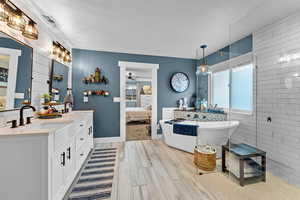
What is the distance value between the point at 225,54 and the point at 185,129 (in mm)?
2184

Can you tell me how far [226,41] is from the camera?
2.89 metres

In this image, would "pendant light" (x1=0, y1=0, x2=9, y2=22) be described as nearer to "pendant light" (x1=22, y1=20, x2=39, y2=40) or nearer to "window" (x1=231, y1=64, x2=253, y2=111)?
"pendant light" (x1=22, y1=20, x2=39, y2=40)

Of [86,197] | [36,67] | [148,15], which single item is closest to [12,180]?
[86,197]

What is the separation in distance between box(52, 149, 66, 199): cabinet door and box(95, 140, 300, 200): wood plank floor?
24.5 inches

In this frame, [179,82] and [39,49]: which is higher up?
[39,49]

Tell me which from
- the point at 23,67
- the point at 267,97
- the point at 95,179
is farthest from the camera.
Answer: the point at 267,97

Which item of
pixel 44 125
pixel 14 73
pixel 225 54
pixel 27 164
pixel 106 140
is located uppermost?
pixel 225 54

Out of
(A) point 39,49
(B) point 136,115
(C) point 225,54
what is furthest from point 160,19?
(B) point 136,115

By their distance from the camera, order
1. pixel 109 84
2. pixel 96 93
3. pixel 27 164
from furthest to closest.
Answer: pixel 109 84 → pixel 96 93 → pixel 27 164

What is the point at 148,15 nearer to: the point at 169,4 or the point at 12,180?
the point at 169,4

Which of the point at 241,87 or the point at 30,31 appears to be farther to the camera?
the point at 241,87

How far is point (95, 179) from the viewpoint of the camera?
1.92 m

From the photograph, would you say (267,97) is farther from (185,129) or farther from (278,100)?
(185,129)

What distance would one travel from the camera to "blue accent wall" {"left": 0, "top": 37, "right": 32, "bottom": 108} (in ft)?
4.93
